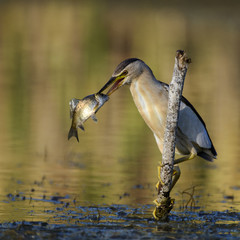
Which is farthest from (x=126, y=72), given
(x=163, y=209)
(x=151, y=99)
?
(x=163, y=209)

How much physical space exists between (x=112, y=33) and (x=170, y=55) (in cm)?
908

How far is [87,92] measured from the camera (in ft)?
66.1

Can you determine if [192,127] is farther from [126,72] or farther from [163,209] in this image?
[163,209]

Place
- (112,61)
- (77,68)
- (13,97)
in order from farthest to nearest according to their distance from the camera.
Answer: (112,61), (77,68), (13,97)

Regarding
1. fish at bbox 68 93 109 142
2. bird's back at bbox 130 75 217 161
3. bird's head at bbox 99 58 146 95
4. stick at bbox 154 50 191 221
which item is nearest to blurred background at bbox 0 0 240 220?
bird's back at bbox 130 75 217 161

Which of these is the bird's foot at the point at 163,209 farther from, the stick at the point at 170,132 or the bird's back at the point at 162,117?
the bird's back at the point at 162,117

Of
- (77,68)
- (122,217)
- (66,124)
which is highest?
(77,68)

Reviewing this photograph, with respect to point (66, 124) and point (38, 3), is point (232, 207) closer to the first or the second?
point (66, 124)

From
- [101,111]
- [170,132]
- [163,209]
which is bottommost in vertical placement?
[163,209]

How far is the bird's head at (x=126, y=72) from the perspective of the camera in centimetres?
849

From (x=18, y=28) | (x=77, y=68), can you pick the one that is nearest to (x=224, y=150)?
(x=77, y=68)

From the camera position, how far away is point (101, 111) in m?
17.2

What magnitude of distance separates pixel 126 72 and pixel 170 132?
0.84 metres

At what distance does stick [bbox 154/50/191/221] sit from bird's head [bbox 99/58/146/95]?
2.16 feet
